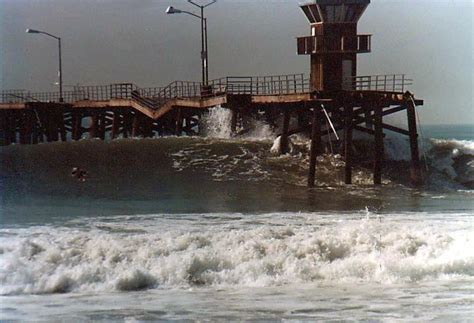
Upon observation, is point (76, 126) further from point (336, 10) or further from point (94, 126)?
point (336, 10)

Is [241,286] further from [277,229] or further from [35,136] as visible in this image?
[35,136]

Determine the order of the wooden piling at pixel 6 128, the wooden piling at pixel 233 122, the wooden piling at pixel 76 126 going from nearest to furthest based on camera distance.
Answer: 1. the wooden piling at pixel 233 122
2. the wooden piling at pixel 76 126
3. the wooden piling at pixel 6 128

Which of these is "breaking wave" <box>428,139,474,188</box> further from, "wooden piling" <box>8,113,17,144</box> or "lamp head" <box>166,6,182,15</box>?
"wooden piling" <box>8,113,17,144</box>

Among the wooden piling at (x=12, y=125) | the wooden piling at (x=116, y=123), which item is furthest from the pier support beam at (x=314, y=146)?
the wooden piling at (x=12, y=125)

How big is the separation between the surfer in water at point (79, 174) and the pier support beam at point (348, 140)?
838 cm

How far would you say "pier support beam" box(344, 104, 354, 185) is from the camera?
28.2 meters

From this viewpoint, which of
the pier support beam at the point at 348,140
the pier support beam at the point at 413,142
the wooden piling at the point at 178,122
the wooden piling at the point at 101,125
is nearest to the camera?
the pier support beam at the point at 348,140

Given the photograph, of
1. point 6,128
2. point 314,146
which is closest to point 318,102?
point 314,146

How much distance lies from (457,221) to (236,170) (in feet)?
42.5

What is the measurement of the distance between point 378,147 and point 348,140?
108 centimetres

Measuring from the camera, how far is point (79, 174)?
1158 inches

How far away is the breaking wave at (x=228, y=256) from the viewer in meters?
13.5

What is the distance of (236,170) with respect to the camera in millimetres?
30328

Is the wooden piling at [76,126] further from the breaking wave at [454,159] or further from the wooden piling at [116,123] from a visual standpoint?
the breaking wave at [454,159]
